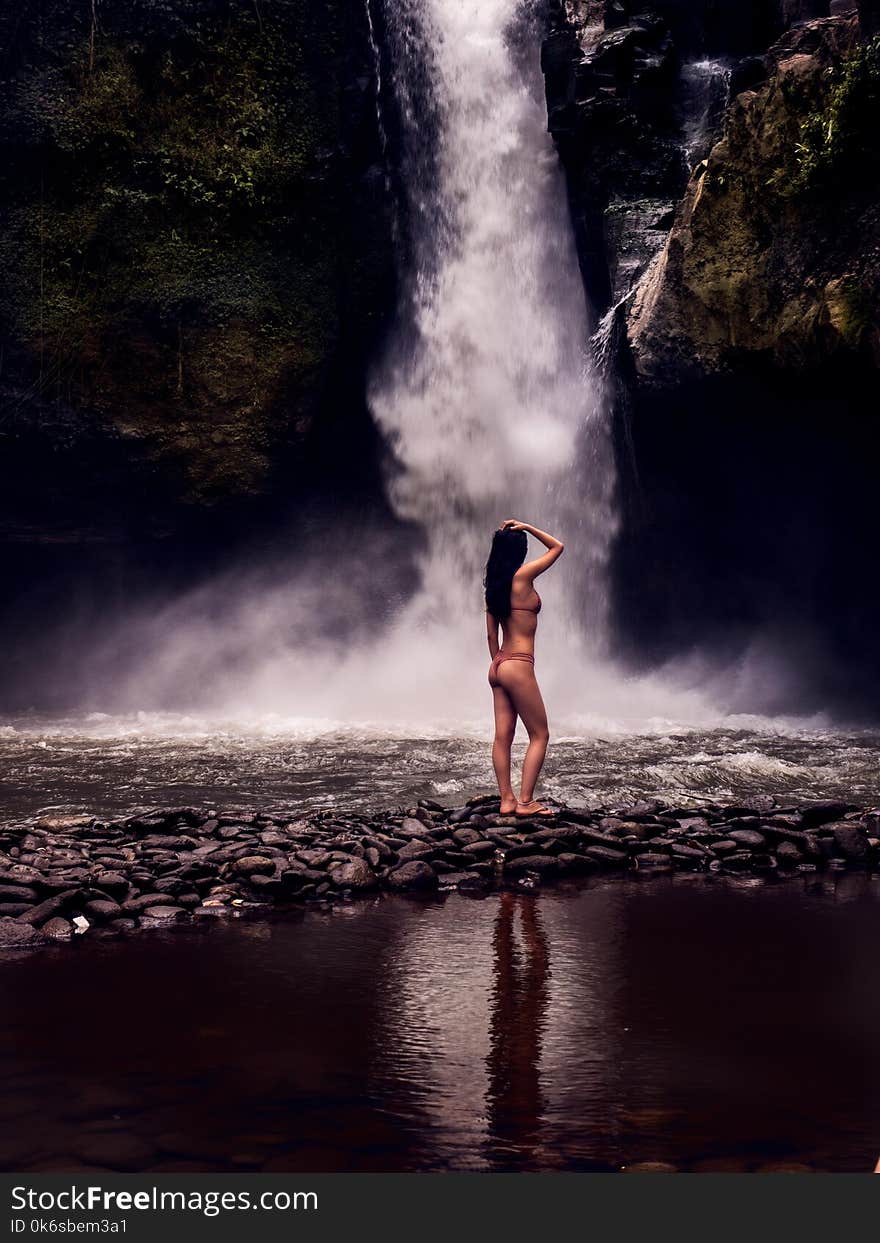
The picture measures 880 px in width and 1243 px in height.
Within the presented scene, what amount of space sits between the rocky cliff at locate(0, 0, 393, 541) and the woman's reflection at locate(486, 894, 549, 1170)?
1362 cm

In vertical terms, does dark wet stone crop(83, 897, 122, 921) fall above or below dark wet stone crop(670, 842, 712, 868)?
below

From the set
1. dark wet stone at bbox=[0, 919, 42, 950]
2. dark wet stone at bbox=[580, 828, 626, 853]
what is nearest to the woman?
dark wet stone at bbox=[580, 828, 626, 853]

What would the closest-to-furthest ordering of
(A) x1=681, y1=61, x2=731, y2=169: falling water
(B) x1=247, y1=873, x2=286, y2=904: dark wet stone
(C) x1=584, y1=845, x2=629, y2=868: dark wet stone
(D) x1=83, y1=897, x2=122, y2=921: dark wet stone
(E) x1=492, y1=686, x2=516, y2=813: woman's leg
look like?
Result: 1. (D) x1=83, y1=897, x2=122, y2=921: dark wet stone
2. (B) x1=247, y1=873, x2=286, y2=904: dark wet stone
3. (C) x1=584, y1=845, x2=629, y2=868: dark wet stone
4. (E) x1=492, y1=686, x2=516, y2=813: woman's leg
5. (A) x1=681, y1=61, x2=731, y2=169: falling water

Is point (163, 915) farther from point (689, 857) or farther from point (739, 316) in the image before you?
point (739, 316)

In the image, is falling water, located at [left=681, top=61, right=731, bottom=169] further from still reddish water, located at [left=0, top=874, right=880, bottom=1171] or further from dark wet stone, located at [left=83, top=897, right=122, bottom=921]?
dark wet stone, located at [left=83, top=897, right=122, bottom=921]

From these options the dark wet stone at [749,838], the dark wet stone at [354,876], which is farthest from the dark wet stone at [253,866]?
the dark wet stone at [749,838]

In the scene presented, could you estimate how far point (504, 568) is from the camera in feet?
24.6

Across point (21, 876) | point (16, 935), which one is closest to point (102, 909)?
point (16, 935)

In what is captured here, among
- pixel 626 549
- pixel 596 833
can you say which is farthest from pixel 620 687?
pixel 596 833

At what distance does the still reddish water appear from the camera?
2771 millimetres

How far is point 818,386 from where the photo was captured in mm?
12828

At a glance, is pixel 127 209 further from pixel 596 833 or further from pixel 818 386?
pixel 596 833

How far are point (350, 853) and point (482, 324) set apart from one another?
12795 millimetres

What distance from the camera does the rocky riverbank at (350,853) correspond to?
5.24 metres
